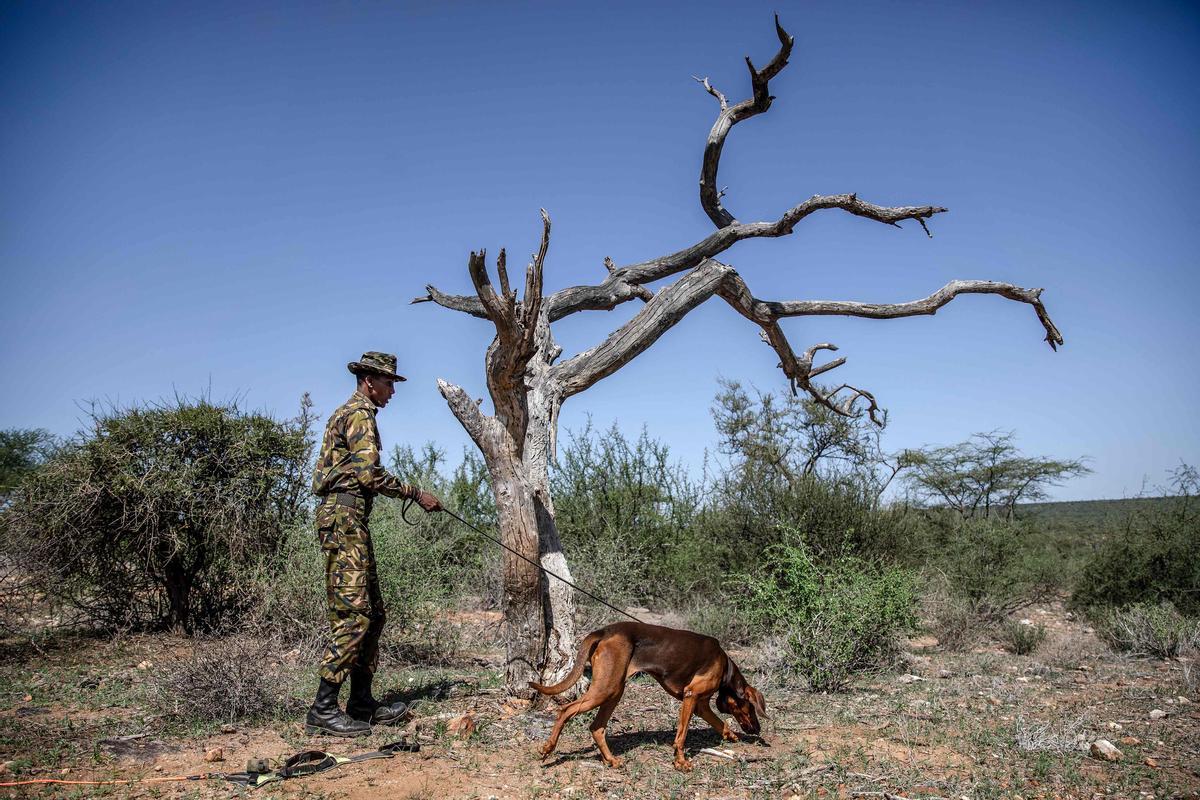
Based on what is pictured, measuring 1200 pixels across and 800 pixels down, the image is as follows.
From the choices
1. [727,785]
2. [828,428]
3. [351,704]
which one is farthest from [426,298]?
[828,428]

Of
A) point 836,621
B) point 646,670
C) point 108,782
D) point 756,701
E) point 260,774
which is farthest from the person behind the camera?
point 836,621

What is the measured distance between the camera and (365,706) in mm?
5688

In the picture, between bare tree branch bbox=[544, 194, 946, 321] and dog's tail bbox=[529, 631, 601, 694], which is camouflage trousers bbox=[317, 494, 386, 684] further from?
bare tree branch bbox=[544, 194, 946, 321]

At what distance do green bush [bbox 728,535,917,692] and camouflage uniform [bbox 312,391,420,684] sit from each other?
4.28 m

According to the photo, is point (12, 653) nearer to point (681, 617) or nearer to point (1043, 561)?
point (681, 617)

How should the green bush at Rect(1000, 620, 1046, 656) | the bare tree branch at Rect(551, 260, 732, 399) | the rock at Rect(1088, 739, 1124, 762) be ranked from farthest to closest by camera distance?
the green bush at Rect(1000, 620, 1046, 656), the bare tree branch at Rect(551, 260, 732, 399), the rock at Rect(1088, 739, 1124, 762)

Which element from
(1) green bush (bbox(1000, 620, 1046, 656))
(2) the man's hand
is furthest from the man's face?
(1) green bush (bbox(1000, 620, 1046, 656))

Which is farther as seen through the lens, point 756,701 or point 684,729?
point 756,701

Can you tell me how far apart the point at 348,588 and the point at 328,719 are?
3.05 feet

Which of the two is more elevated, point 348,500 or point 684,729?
point 348,500

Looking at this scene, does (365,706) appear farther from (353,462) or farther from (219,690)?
(353,462)

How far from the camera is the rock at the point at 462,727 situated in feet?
18.0

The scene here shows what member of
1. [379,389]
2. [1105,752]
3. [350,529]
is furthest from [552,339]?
[1105,752]

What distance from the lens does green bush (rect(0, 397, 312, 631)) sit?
29.1 ft
